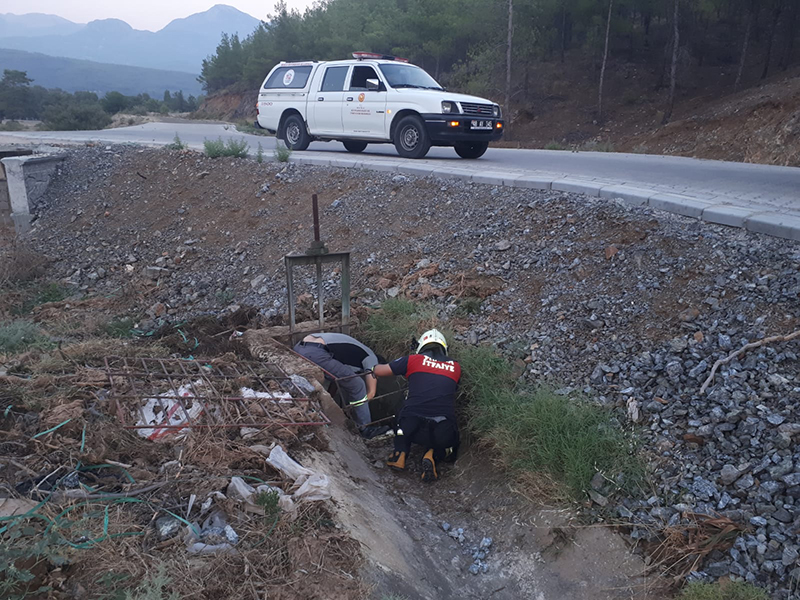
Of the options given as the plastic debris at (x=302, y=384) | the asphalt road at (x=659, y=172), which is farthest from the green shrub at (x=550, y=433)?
the asphalt road at (x=659, y=172)

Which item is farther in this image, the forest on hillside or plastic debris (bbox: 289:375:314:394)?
the forest on hillside

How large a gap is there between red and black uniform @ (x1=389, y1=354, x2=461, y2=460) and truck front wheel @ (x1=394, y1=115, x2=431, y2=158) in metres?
6.45

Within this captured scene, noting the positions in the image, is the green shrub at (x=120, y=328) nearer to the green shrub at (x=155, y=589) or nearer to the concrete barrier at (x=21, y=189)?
the green shrub at (x=155, y=589)

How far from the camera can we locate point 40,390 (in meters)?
4.16

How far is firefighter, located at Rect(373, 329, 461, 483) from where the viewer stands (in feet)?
17.0

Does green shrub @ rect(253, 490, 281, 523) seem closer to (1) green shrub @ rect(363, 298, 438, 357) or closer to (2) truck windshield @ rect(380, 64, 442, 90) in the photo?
(1) green shrub @ rect(363, 298, 438, 357)

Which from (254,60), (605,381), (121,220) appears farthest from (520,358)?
(254,60)

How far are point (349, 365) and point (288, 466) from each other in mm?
2544

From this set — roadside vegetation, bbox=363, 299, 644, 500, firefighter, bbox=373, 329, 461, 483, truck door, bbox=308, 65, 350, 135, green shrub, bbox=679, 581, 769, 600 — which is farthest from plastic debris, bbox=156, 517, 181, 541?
truck door, bbox=308, 65, 350, 135

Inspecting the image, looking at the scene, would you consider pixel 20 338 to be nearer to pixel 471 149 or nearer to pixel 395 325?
pixel 395 325

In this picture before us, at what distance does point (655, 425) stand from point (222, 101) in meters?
46.1

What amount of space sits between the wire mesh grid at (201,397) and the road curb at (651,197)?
14.7ft

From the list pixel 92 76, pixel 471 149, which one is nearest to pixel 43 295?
pixel 471 149

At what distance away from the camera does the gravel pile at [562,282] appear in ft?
12.8
